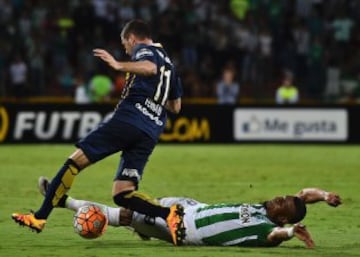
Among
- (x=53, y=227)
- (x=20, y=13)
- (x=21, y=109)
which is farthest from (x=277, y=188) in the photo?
(x=20, y=13)

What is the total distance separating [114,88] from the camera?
2816 cm

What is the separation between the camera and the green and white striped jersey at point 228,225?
32.3 feet

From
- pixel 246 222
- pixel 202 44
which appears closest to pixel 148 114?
pixel 246 222

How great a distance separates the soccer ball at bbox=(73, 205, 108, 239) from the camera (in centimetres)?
1015

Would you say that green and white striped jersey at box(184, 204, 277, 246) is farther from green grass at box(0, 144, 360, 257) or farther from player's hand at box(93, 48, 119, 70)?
player's hand at box(93, 48, 119, 70)

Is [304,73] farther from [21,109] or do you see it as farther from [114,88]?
[21,109]

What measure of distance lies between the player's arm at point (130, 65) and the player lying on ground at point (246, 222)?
4.34ft

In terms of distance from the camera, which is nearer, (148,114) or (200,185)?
(148,114)

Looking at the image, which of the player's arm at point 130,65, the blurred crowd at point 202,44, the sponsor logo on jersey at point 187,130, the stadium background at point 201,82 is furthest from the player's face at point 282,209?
the blurred crowd at point 202,44

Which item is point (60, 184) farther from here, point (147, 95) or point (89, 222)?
point (147, 95)

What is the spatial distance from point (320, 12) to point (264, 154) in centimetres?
809

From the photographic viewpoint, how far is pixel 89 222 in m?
10.1

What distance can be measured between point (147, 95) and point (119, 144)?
54 centimetres

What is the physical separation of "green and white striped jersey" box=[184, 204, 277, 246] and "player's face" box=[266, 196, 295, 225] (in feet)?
0.22
